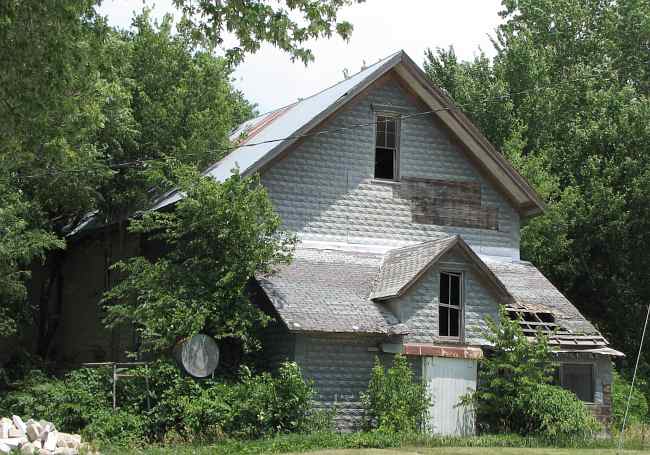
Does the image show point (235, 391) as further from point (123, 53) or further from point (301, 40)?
point (123, 53)

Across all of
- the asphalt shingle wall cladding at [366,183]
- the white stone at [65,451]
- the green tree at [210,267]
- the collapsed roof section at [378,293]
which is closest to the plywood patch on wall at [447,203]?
the asphalt shingle wall cladding at [366,183]

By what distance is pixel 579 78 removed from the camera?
4412 cm

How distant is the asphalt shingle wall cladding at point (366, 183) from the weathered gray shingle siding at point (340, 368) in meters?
3.90

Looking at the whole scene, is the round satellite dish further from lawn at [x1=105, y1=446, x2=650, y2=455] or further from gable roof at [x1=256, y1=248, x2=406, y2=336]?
lawn at [x1=105, y1=446, x2=650, y2=455]

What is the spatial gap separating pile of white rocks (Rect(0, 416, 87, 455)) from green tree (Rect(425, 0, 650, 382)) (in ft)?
60.4

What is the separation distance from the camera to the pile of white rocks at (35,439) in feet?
60.5

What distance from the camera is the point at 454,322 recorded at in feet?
83.7

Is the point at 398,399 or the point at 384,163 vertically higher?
the point at 384,163

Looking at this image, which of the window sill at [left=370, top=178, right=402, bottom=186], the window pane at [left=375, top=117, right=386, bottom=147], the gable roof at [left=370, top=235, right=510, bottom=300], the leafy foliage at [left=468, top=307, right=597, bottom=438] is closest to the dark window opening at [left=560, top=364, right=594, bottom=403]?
the leafy foliage at [left=468, top=307, right=597, bottom=438]

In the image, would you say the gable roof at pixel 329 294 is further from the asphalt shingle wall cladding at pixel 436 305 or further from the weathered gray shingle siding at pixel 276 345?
the weathered gray shingle siding at pixel 276 345

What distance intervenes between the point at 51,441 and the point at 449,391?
10013 millimetres

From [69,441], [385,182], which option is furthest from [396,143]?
[69,441]

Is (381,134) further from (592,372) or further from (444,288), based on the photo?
(592,372)

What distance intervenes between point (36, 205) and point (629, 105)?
23.3 meters
